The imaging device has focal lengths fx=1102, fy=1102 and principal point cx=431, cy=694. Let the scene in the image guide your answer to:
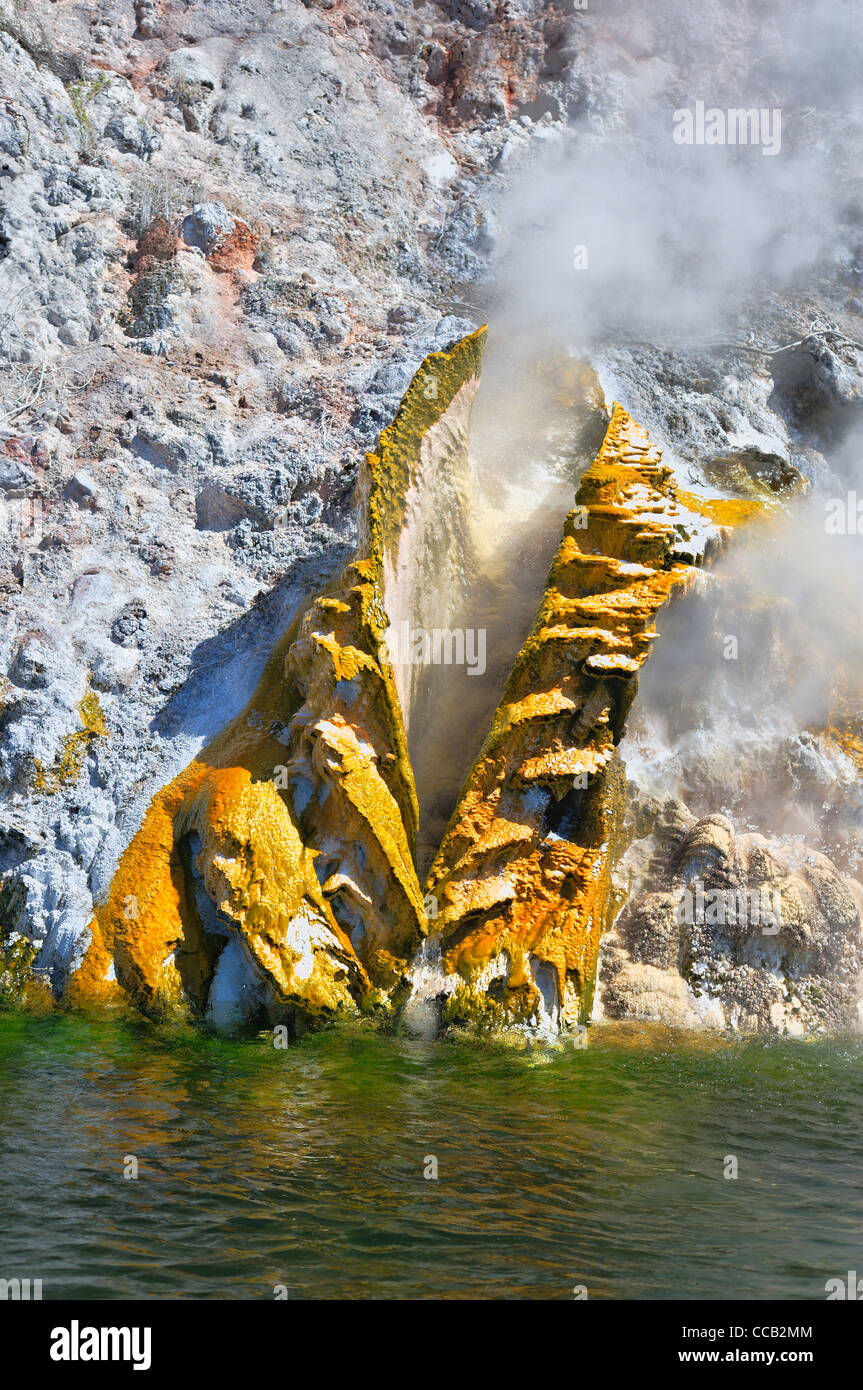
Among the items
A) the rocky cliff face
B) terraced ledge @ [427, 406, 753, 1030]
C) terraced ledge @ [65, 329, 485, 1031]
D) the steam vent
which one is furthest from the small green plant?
terraced ledge @ [427, 406, 753, 1030]

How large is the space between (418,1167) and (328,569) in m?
7.26

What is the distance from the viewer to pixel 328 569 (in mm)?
12023

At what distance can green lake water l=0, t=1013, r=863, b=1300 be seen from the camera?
486cm

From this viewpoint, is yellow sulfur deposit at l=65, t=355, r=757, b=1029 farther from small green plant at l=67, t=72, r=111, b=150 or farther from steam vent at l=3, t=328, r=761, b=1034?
small green plant at l=67, t=72, r=111, b=150

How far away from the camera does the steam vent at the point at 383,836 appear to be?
8859 mm

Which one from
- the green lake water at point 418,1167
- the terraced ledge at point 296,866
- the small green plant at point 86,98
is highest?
the small green plant at point 86,98

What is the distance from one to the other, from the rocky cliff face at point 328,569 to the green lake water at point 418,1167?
987 mm

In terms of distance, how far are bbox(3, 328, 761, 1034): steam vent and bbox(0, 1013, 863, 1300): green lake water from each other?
0.51 m

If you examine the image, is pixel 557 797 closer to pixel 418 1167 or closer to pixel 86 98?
pixel 418 1167

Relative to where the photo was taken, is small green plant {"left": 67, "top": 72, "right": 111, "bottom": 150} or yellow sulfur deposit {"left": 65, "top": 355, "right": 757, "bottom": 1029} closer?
yellow sulfur deposit {"left": 65, "top": 355, "right": 757, "bottom": 1029}

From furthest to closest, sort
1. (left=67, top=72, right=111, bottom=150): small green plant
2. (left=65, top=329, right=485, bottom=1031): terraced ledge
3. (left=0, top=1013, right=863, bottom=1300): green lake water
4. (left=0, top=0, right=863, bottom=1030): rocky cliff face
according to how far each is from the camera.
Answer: (left=67, top=72, right=111, bottom=150): small green plant, (left=0, top=0, right=863, bottom=1030): rocky cliff face, (left=65, top=329, right=485, bottom=1031): terraced ledge, (left=0, top=1013, right=863, bottom=1300): green lake water

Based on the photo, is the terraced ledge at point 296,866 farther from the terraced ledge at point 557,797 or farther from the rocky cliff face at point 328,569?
the terraced ledge at point 557,797

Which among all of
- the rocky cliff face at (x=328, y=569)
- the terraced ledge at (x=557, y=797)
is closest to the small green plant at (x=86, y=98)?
the rocky cliff face at (x=328, y=569)
